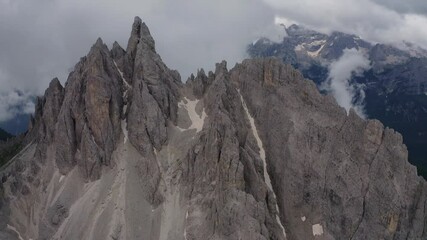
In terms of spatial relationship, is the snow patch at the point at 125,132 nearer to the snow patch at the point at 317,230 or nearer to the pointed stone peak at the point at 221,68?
the pointed stone peak at the point at 221,68

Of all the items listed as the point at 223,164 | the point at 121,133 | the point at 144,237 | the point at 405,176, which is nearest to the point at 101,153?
the point at 121,133

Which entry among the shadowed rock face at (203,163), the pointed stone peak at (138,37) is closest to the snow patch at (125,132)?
the shadowed rock face at (203,163)

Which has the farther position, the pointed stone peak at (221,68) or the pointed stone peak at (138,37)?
the pointed stone peak at (138,37)

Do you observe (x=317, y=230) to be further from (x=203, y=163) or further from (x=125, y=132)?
(x=125, y=132)

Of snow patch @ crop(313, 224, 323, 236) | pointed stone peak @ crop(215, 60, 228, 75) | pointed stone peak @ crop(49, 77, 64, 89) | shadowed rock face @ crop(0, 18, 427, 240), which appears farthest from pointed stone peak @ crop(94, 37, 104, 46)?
snow patch @ crop(313, 224, 323, 236)

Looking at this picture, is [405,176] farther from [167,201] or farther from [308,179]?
[167,201]
